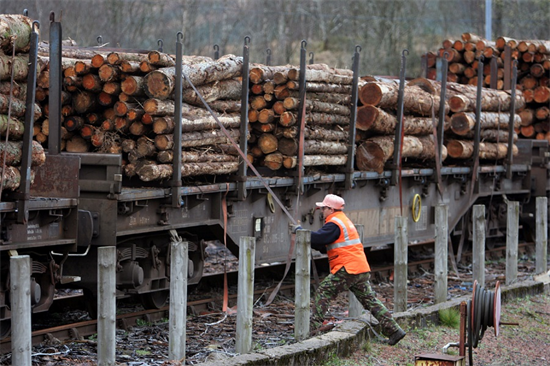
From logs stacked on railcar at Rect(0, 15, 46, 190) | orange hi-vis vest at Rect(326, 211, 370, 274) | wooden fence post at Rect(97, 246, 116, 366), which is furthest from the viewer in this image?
orange hi-vis vest at Rect(326, 211, 370, 274)

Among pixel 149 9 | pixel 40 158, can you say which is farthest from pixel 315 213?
pixel 149 9

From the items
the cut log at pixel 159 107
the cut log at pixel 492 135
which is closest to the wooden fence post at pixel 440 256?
the cut log at pixel 159 107

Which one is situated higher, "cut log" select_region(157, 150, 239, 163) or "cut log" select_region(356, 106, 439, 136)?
"cut log" select_region(356, 106, 439, 136)

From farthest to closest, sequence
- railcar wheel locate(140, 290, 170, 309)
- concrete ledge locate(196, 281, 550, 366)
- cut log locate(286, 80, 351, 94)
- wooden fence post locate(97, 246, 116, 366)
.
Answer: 1. cut log locate(286, 80, 351, 94)
2. railcar wheel locate(140, 290, 170, 309)
3. concrete ledge locate(196, 281, 550, 366)
4. wooden fence post locate(97, 246, 116, 366)

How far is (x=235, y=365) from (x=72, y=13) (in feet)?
69.6

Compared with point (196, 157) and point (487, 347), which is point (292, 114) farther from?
point (487, 347)

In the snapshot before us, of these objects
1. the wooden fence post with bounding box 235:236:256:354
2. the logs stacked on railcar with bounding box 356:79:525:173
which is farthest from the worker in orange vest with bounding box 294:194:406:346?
the logs stacked on railcar with bounding box 356:79:525:173

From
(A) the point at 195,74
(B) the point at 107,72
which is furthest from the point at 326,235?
(B) the point at 107,72

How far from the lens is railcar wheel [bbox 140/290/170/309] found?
10.5 meters

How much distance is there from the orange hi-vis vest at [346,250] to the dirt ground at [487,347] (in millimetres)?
766

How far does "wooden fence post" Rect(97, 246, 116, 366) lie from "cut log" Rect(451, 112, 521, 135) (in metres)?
9.37

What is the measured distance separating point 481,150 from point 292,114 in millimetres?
5601

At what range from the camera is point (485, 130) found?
16078 millimetres

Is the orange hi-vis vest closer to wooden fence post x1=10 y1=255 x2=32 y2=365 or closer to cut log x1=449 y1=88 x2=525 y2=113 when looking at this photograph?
wooden fence post x1=10 y1=255 x2=32 y2=365
